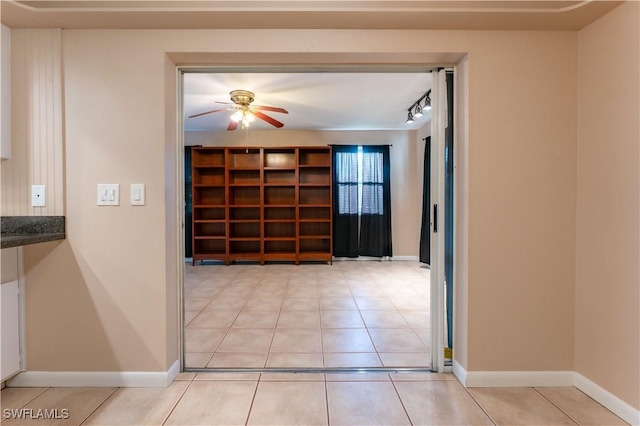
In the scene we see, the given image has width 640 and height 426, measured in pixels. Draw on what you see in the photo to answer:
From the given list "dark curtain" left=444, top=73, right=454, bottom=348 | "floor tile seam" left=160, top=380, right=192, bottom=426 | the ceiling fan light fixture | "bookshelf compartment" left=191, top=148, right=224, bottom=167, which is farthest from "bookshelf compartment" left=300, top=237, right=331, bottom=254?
"floor tile seam" left=160, top=380, right=192, bottom=426

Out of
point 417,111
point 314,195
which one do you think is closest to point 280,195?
point 314,195

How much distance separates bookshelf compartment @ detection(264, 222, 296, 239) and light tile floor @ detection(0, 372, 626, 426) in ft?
13.1

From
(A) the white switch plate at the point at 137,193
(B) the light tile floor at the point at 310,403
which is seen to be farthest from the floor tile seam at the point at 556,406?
(A) the white switch plate at the point at 137,193

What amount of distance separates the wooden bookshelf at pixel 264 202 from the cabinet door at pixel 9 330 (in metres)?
3.83

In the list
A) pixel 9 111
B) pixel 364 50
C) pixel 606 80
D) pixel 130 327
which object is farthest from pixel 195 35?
pixel 606 80

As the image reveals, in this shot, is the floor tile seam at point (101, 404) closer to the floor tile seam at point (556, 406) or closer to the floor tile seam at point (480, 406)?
the floor tile seam at point (480, 406)

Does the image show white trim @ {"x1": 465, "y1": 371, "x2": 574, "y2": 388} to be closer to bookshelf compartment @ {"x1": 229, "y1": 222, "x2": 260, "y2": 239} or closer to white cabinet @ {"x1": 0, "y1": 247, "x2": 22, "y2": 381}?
white cabinet @ {"x1": 0, "y1": 247, "x2": 22, "y2": 381}

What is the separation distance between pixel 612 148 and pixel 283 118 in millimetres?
4215

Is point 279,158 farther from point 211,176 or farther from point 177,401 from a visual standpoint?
point 177,401

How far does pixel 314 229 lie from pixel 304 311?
9.01ft

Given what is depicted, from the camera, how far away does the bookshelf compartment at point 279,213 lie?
19.4 feet

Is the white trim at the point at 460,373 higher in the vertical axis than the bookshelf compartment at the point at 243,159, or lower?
lower

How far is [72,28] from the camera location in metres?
1.84

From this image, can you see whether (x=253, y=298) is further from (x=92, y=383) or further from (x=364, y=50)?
(x=364, y=50)
